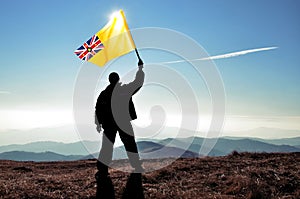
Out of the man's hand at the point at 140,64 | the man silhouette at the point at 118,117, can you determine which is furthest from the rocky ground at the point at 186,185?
the man's hand at the point at 140,64

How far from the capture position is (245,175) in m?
11.0

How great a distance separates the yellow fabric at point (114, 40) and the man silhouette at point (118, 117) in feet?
7.06

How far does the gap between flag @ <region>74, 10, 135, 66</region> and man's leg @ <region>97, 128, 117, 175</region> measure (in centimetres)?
346

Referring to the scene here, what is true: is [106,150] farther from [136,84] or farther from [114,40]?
[114,40]

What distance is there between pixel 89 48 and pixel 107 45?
796 mm

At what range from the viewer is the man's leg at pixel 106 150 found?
9.91 m

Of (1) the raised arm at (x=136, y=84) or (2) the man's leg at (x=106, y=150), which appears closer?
(2) the man's leg at (x=106, y=150)

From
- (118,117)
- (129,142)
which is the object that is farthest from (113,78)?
(129,142)

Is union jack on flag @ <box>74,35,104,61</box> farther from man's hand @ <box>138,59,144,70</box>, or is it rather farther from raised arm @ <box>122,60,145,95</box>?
raised arm @ <box>122,60,145,95</box>

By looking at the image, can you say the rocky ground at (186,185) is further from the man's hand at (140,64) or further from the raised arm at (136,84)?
the man's hand at (140,64)

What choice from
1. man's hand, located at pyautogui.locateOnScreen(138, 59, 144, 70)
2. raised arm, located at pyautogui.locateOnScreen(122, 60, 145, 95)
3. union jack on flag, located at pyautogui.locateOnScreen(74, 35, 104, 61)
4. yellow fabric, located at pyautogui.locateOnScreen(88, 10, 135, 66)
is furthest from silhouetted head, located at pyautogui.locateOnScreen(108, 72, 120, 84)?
union jack on flag, located at pyautogui.locateOnScreen(74, 35, 104, 61)

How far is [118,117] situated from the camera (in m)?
10.0

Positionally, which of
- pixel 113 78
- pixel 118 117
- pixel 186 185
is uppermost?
pixel 113 78

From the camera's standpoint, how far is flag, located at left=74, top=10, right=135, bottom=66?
11938mm
